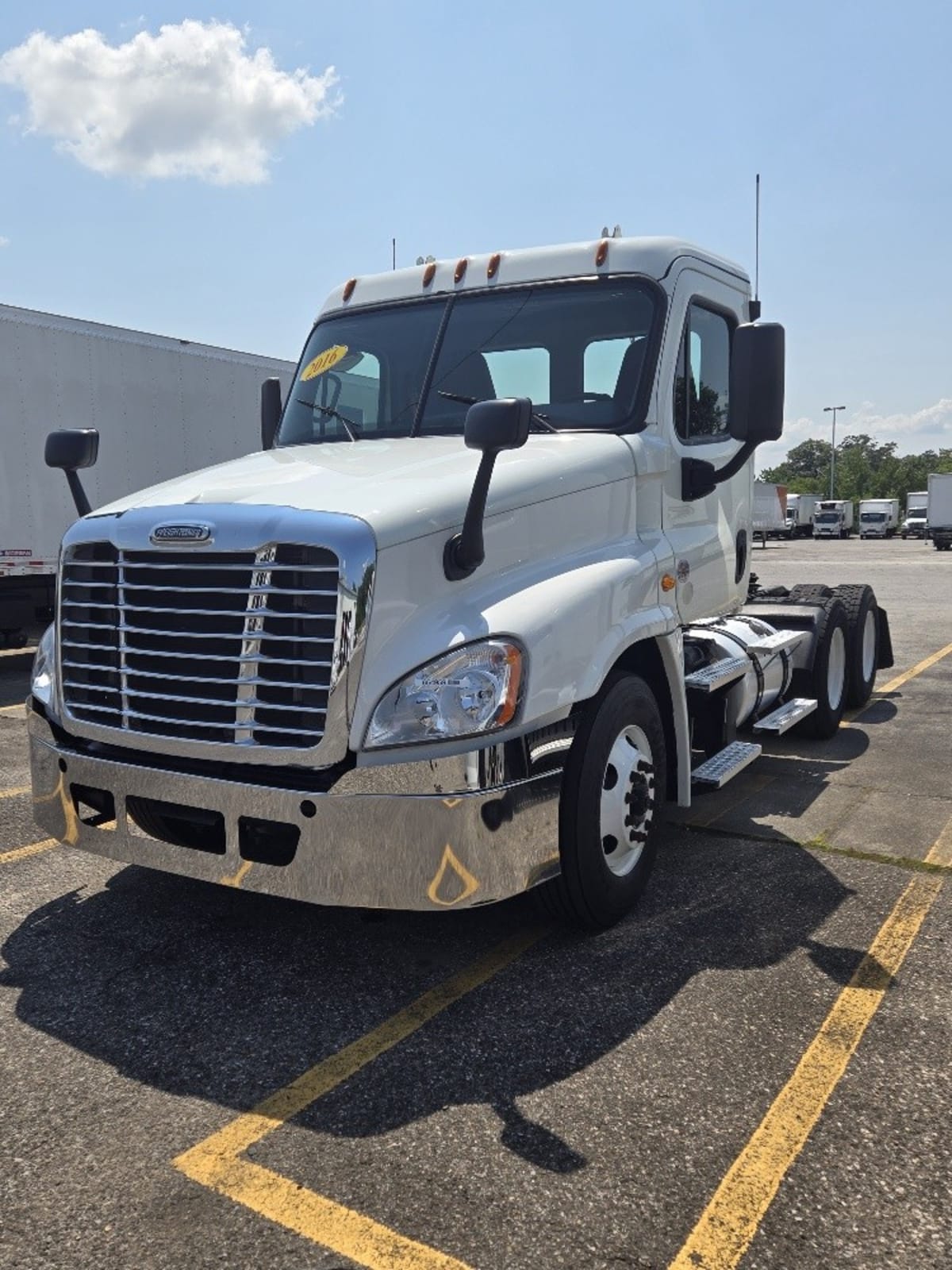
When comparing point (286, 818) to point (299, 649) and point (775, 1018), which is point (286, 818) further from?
point (775, 1018)

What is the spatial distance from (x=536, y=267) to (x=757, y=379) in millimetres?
1179

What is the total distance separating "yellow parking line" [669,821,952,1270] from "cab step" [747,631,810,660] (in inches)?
89.7

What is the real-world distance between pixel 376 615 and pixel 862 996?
2.05 m

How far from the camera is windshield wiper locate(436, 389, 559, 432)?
14.9ft

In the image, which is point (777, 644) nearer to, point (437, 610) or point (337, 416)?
point (337, 416)

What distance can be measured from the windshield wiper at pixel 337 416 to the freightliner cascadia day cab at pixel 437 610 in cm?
2

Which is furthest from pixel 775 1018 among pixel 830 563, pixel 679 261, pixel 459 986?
pixel 830 563

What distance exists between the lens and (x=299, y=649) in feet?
10.9

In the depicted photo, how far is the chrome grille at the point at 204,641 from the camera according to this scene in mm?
3303

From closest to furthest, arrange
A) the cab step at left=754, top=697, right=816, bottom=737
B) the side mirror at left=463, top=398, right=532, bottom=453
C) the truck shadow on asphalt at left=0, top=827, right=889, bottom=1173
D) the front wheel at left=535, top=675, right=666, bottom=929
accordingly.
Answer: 1. the truck shadow on asphalt at left=0, top=827, right=889, bottom=1173
2. the side mirror at left=463, top=398, right=532, bottom=453
3. the front wheel at left=535, top=675, right=666, bottom=929
4. the cab step at left=754, top=697, right=816, bottom=737

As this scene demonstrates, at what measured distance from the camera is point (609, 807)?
3.97 m

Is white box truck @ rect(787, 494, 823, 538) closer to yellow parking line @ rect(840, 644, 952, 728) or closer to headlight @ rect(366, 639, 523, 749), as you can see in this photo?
yellow parking line @ rect(840, 644, 952, 728)

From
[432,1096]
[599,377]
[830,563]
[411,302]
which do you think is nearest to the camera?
[432,1096]

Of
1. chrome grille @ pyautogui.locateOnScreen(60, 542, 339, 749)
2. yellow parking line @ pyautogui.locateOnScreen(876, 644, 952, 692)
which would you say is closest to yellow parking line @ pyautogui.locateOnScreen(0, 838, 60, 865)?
chrome grille @ pyautogui.locateOnScreen(60, 542, 339, 749)
